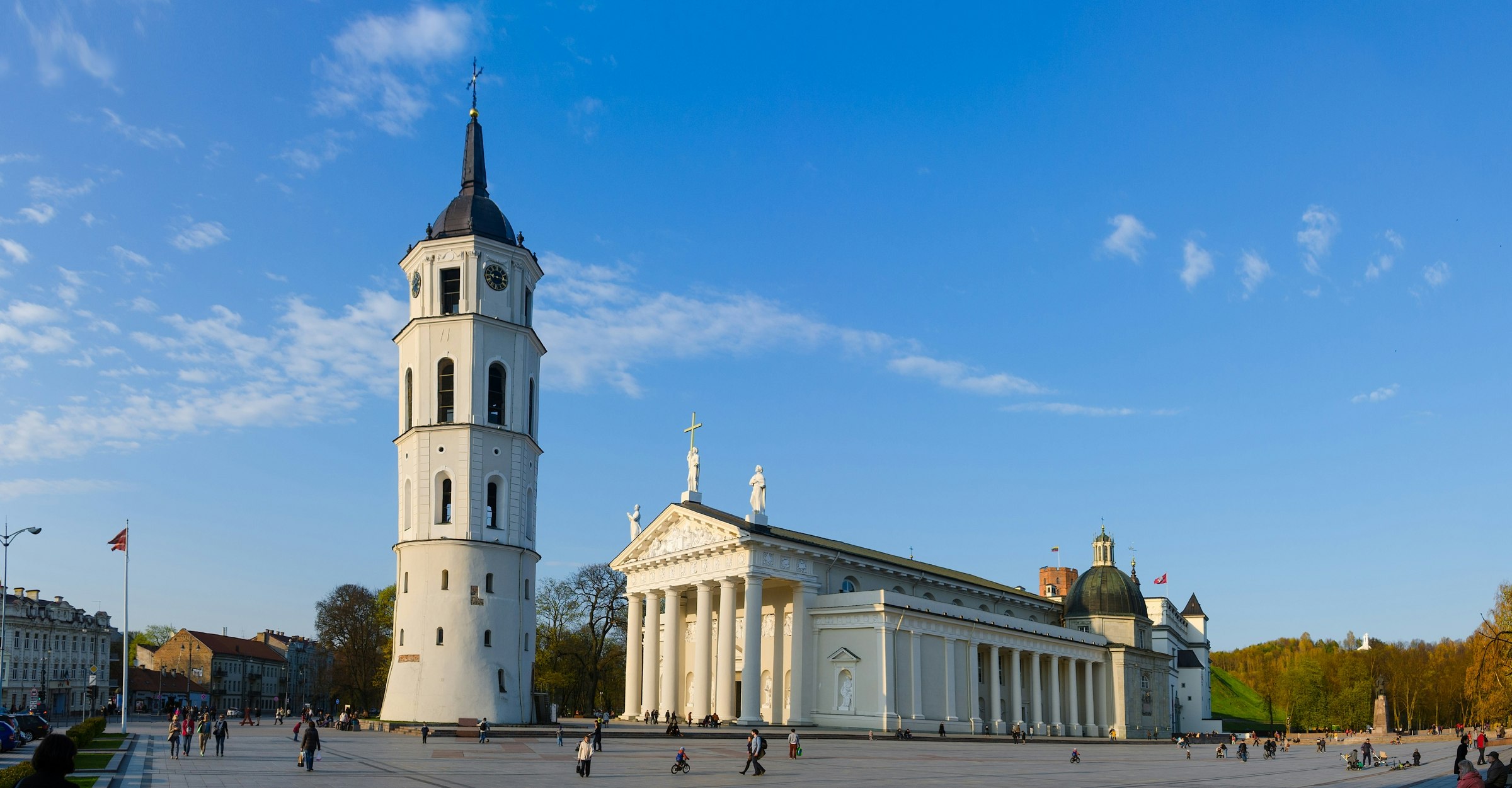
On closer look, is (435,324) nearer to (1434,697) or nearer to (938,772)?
(938,772)

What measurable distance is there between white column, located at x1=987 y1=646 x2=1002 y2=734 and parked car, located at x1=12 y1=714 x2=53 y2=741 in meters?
47.3

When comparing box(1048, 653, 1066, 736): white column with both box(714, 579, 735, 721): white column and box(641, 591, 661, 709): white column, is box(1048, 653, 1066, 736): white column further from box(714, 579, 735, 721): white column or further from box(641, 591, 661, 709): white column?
box(641, 591, 661, 709): white column

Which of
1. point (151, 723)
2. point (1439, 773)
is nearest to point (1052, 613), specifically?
point (1439, 773)

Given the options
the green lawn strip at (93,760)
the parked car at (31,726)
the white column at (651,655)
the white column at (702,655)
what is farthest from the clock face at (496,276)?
the green lawn strip at (93,760)

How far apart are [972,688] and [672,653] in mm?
17008

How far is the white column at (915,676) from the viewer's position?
58.8 meters

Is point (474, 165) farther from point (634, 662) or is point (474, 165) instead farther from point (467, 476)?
point (634, 662)

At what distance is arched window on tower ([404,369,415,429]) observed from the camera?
173 ft

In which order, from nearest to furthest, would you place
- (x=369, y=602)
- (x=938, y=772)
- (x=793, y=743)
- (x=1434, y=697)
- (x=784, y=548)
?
(x=938, y=772) < (x=793, y=743) < (x=784, y=548) < (x=369, y=602) < (x=1434, y=697)

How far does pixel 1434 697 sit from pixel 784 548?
10143cm

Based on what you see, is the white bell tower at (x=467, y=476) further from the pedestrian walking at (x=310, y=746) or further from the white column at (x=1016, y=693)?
the white column at (x=1016, y=693)

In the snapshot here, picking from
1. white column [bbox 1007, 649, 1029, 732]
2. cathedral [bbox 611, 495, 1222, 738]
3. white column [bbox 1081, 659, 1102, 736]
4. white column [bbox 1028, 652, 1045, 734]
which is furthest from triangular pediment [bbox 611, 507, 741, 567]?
white column [bbox 1081, 659, 1102, 736]

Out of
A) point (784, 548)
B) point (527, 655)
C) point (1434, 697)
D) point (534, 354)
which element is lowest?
point (1434, 697)

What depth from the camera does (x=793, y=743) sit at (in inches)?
1523
